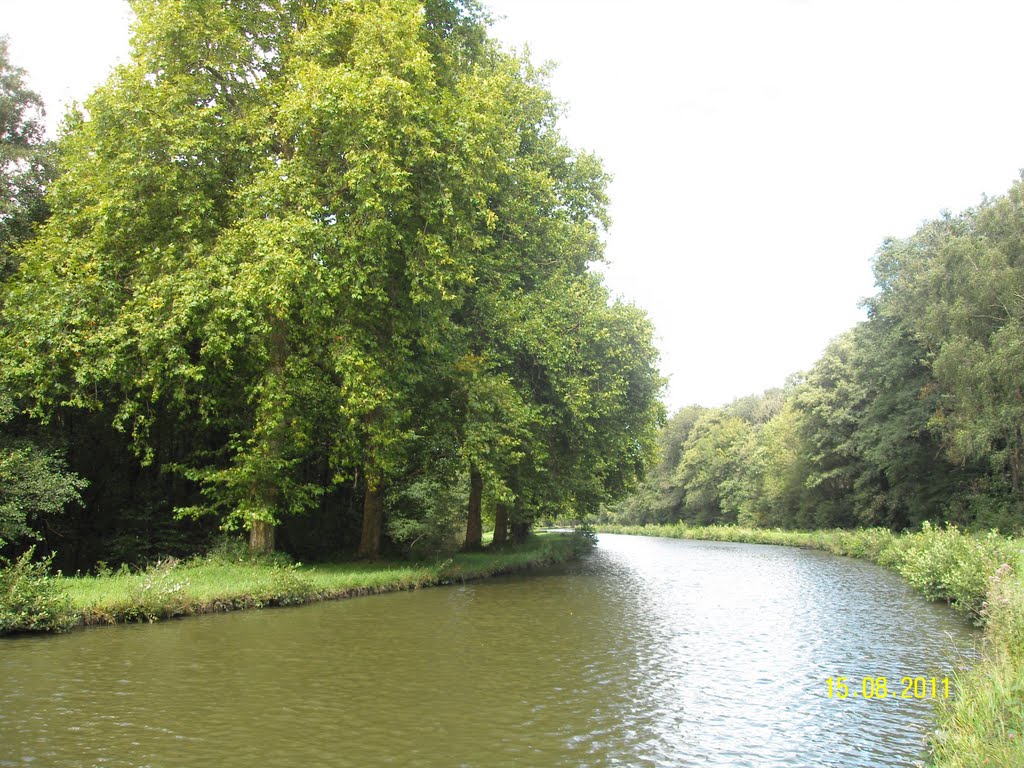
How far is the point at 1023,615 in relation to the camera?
12.0 m

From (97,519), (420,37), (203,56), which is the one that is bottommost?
(97,519)

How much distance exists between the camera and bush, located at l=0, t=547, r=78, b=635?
13445 mm

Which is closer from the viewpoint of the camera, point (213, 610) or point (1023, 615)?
point (1023, 615)

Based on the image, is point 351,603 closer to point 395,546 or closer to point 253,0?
point 395,546

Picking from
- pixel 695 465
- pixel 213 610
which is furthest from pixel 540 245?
pixel 695 465

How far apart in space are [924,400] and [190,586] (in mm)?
40394

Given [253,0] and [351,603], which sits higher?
[253,0]

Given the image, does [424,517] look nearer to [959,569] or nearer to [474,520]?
[474,520]

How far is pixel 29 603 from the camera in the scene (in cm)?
1365

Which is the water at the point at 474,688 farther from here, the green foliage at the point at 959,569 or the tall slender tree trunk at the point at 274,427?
the tall slender tree trunk at the point at 274,427

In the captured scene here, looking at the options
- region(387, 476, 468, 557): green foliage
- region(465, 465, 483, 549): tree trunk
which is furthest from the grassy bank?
region(465, 465, 483, 549): tree trunk

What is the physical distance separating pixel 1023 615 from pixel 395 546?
74.5 ft

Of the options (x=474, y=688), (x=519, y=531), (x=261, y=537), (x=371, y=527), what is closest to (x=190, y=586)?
(x=261, y=537)
